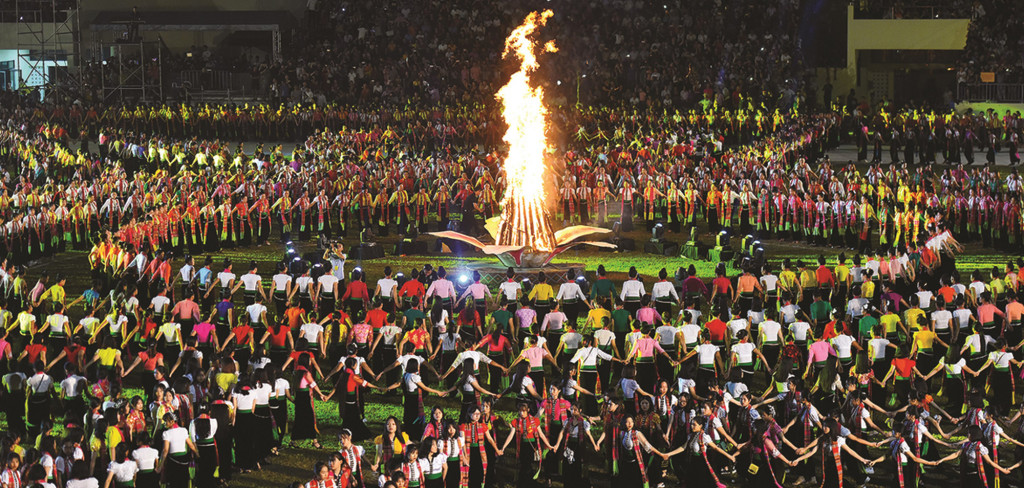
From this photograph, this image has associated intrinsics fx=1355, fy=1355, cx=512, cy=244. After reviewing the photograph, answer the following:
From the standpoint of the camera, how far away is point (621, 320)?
16.3 meters

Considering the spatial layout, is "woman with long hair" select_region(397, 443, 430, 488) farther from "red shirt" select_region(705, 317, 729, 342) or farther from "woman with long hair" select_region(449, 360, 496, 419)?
"red shirt" select_region(705, 317, 729, 342)

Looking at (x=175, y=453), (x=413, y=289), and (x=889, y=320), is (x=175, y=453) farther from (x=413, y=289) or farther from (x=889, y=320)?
(x=889, y=320)

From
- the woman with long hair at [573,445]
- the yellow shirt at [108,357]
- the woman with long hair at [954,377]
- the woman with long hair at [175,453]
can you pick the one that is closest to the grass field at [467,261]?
the yellow shirt at [108,357]

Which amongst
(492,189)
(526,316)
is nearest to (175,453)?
(526,316)

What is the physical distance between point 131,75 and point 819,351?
34.7m

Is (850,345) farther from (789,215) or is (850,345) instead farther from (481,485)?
(789,215)

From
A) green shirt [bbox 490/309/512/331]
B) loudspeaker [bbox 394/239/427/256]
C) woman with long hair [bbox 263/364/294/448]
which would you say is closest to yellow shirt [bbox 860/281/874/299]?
green shirt [bbox 490/309/512/331]

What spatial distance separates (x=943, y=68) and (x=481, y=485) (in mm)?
37326

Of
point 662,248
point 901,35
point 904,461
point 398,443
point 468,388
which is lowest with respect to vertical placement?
point 904,461

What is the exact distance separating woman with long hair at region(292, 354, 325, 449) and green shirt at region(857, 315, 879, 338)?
6.23 m

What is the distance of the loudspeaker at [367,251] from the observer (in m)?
24.9

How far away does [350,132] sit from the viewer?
36875mm

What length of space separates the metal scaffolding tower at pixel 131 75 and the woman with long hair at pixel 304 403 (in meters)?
31.8

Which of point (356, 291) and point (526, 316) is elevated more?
point (356, 291)
